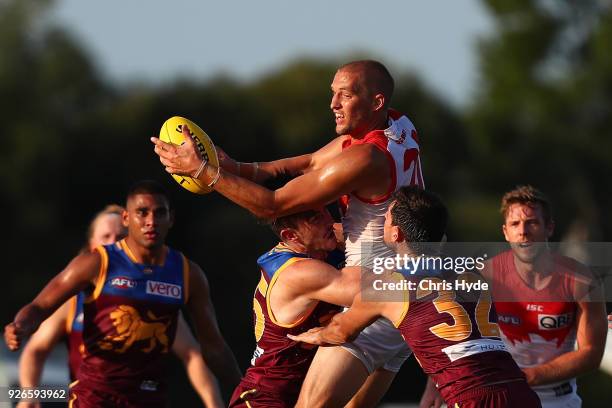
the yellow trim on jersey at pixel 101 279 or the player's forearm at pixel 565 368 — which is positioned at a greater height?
the yellow trim on jersey at pixel 101 279

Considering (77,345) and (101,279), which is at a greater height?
(101,279)

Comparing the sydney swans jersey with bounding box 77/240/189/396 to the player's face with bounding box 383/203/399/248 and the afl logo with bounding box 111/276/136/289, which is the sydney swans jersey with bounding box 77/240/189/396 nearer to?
the afl logo with bounding box 111/276/136/289

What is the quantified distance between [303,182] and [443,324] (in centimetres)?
138

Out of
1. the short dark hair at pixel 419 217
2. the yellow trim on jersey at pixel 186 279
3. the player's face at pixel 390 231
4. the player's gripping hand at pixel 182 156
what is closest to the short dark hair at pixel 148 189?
the yellow trim on jersey at pixel 186 279

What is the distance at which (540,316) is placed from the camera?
31.5 feet

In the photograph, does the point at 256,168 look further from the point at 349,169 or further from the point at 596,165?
the point at 596,165

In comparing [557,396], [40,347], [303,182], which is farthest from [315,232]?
[40,347]

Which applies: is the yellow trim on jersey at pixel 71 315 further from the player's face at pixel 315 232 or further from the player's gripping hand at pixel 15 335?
the player's face at pixel 315 232

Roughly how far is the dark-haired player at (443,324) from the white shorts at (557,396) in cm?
203

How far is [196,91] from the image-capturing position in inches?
2146

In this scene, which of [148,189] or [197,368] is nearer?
[148,189]

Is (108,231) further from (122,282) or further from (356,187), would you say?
(356,187)

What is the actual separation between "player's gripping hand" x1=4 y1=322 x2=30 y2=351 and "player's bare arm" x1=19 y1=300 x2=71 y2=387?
1359 millimetres

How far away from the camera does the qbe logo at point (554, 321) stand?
958 centimetres
